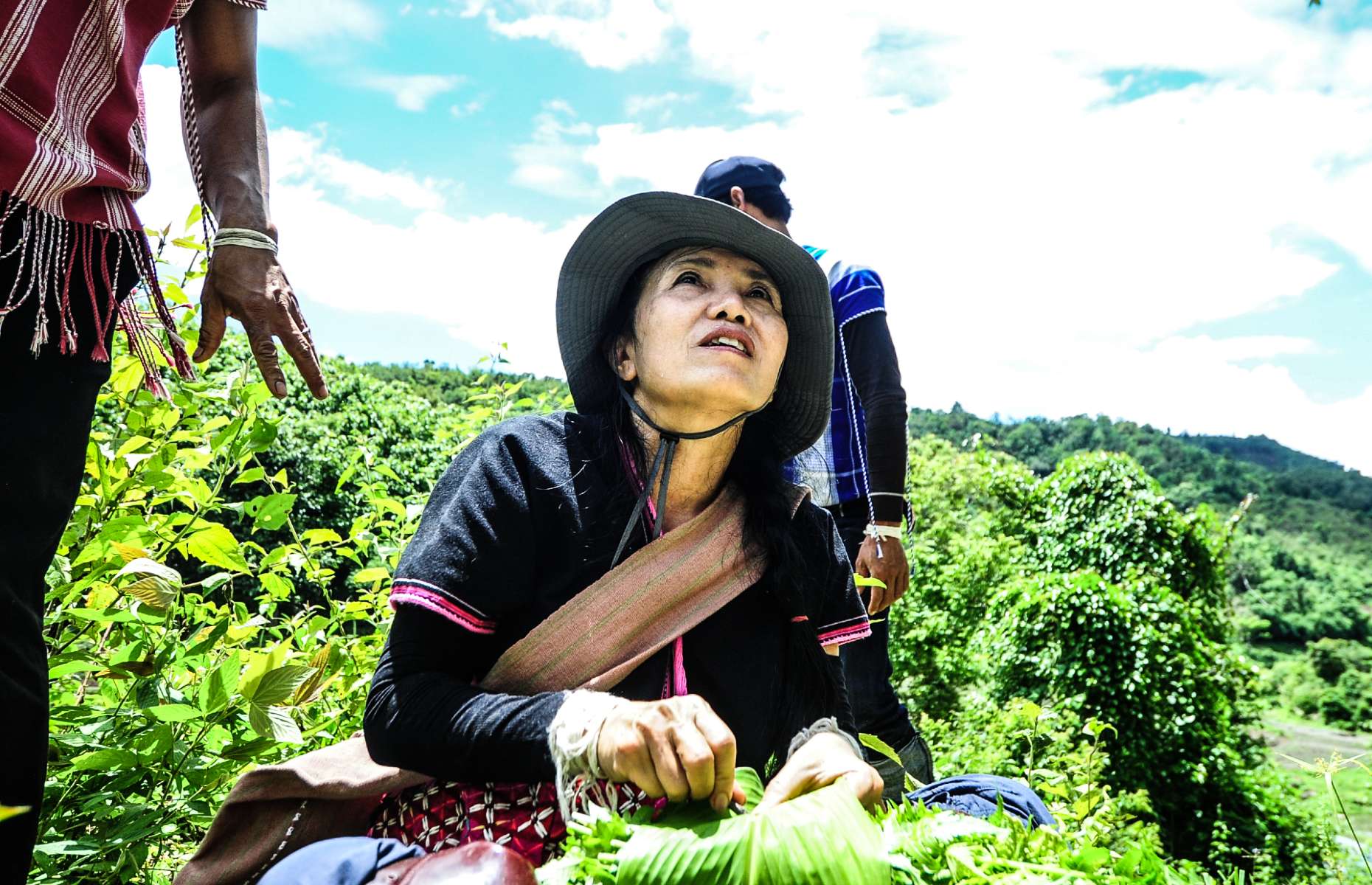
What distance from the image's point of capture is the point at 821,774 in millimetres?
1558

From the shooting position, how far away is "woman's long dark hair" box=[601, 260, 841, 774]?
1901mm

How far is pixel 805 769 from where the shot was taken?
1.58 m

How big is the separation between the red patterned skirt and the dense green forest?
14.1 inches

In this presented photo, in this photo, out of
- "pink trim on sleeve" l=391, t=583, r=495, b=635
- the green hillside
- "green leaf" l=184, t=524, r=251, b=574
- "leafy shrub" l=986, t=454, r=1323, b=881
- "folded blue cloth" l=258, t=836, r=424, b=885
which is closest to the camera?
"folded blue cloth" l=258, t=836, r=424, b=885

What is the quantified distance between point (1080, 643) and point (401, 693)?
1271 centimetres

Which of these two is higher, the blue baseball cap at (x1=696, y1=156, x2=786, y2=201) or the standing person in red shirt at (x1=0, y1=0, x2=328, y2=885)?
the blue baseball cap at (x1=696, y1=156, x2=786, y2=201)

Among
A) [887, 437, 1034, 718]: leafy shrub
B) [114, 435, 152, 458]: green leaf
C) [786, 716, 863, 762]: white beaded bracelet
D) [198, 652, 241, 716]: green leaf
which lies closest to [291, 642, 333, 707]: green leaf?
[198, 652, 241, 716]: green leaf

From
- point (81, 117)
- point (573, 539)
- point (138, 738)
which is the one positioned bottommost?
point (138, 738)

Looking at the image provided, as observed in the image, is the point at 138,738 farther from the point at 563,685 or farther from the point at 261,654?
the point at 563,685

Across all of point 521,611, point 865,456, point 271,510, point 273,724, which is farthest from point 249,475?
point 865,456

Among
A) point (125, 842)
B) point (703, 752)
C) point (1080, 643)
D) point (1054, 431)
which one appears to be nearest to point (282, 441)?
point (1080, 643)

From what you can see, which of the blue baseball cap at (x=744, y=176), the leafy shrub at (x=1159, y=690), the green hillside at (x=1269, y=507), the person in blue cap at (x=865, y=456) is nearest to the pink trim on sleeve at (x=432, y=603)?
the person in blue cap at (x=865, y=456)

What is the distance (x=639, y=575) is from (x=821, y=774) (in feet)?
1.59

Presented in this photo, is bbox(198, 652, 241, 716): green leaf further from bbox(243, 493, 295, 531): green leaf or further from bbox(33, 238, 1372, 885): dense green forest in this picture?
bbox(243, 493, 295, 531): green leaf
